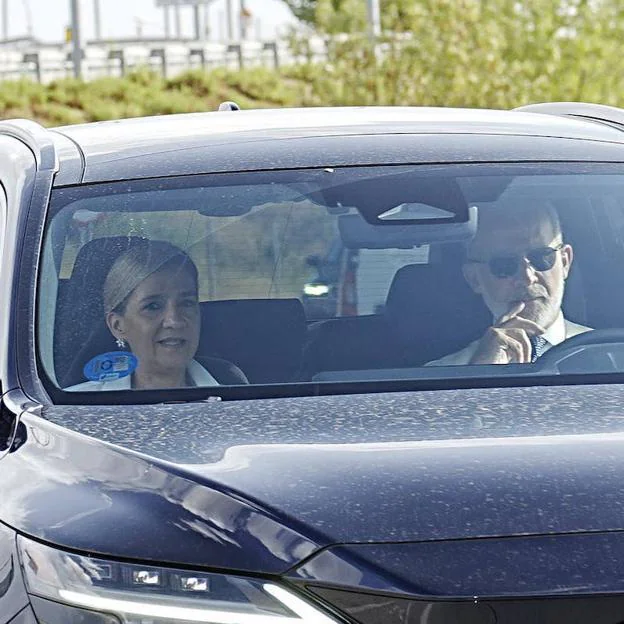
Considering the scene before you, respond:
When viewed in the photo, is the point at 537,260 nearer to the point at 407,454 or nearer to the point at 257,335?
the point at 257,335

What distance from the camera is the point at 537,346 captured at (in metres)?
3.42

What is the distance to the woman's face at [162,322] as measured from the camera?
10.8 ft

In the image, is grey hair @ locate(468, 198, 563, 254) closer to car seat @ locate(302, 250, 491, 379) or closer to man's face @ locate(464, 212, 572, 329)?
man's face @ locate(464, 212, 572, 329)

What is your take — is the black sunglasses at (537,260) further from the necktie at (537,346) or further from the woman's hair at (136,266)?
the woman's hair at (136,266)

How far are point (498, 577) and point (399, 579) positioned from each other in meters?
0.14

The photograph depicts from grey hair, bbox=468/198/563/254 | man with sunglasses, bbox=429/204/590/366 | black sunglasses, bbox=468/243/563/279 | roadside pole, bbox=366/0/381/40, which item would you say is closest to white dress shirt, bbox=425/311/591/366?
man with sunglasses, bbox=429/204/590/366

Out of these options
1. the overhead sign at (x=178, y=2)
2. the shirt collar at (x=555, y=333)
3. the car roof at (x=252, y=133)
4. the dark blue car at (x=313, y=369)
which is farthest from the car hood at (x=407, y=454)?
the overhead sign at (x=178, y=2)

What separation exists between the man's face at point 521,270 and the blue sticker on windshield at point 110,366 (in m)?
0.73

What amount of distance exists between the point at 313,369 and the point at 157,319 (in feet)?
1.29

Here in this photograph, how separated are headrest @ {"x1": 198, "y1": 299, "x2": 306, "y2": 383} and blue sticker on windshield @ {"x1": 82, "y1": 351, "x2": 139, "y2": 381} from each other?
14 centimetres

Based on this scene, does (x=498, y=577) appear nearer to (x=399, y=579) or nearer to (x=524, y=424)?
(x=399, y=579)

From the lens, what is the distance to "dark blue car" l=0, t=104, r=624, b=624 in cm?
234

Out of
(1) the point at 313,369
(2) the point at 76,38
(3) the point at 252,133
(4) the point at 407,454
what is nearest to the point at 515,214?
(3) the point at 252,133

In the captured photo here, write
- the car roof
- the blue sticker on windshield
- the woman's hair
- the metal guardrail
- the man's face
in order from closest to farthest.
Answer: the blue sticker on windshield < the woman's hair < the man's face < the car roof < the metal guardrail
